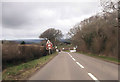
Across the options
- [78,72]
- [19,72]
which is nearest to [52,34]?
[19,72]

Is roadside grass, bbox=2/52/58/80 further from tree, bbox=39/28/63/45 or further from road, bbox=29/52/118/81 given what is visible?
tree, bbox=39/28/63/45

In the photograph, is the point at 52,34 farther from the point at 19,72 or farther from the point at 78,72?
the point at 78,72

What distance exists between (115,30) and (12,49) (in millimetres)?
14407

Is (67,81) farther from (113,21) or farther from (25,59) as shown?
Result: (113,21)

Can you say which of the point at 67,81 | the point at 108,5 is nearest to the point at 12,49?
the point at 67,81

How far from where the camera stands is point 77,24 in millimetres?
61312

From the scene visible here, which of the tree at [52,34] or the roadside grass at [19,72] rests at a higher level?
the tree at [52,34]

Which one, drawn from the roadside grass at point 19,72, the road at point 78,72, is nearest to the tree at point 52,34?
the roadside grass at point 19,72

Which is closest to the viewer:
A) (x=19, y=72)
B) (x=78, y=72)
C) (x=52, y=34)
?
(x=78, y=72)

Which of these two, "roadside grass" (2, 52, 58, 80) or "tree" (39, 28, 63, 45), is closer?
"roadside grass" (2, 52, 58, 80)

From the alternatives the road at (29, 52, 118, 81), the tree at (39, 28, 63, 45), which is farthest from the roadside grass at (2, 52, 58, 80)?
the tree at (39, 28, 63, 45)

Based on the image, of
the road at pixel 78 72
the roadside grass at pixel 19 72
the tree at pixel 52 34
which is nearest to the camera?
the road at pixel 78 72

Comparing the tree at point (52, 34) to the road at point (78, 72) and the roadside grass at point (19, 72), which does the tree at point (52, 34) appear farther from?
the road at point (78, 72)

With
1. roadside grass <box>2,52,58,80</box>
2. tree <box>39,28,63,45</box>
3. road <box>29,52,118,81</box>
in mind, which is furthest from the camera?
tree <box>39,28,63,45</box>
